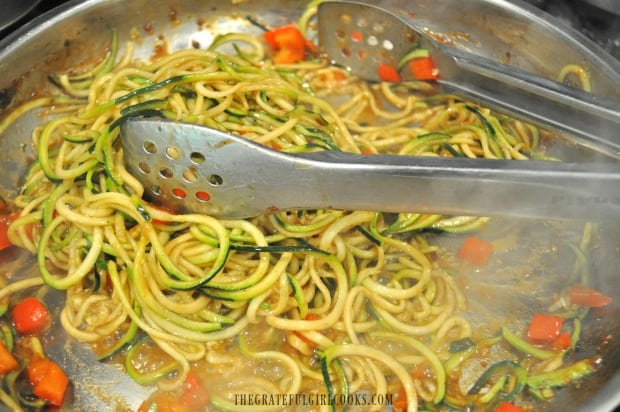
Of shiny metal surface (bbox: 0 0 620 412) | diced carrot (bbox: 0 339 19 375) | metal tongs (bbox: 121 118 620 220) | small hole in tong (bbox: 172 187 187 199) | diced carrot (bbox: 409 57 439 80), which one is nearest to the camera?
metal tongs (bbox: 121 118 620 220)

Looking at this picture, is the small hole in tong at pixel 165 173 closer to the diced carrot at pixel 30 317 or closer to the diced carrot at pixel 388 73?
the diced carrot at pixel 30 317

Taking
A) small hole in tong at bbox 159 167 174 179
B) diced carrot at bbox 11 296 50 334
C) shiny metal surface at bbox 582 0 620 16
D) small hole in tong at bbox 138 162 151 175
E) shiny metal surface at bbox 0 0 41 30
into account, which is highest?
shiny metal surface at bbox 0 0 41 30

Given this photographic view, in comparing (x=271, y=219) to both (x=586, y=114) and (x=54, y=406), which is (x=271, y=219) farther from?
(x=586, y=114)

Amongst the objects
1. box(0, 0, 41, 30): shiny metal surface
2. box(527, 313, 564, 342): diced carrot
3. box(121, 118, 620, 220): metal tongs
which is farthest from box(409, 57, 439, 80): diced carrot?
box(0, 0, 41, 30): shiny metal surface

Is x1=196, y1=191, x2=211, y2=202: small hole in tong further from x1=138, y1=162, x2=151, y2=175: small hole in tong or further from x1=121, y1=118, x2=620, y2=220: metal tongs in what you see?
x1=138, y1=162, x2=151, y2=175: small hole in tong

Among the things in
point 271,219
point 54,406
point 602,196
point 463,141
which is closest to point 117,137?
point 271,219

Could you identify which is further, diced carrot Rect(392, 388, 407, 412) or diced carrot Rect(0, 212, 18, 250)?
diced carrot Rect(0, 212, 18, 250)
